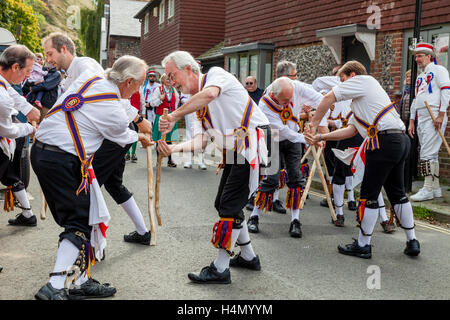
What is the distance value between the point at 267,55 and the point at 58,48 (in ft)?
37.3

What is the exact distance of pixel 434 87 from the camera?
8195 millimetres

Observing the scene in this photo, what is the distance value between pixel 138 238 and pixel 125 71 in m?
2.19

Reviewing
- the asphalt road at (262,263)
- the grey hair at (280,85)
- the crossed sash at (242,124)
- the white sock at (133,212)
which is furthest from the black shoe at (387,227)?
the white sock at (133,212)

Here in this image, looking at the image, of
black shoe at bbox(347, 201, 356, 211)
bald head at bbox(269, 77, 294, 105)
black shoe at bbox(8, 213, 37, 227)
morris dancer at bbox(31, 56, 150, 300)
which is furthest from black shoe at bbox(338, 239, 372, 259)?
black shoe at bbox(8, 213, 37, 227)

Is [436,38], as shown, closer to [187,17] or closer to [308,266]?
[308,266]

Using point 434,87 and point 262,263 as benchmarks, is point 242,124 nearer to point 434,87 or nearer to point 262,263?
point 262,263

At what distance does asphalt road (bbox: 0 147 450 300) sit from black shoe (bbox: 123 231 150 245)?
0.09 metres

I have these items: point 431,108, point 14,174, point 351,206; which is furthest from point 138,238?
point 431,108

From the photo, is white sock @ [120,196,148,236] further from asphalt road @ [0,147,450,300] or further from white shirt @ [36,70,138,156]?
white shirt @ [36,70,138,156]

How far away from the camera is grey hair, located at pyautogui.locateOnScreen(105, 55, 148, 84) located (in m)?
3.73

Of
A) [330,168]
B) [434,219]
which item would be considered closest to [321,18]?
[330,168]

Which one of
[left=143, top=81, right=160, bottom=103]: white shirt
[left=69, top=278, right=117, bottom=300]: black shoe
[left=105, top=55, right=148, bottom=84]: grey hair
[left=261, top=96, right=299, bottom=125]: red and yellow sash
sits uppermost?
[left=143, top=81, right=160, bottom=103]: white shirt

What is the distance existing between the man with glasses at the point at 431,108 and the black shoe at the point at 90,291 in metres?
5.74

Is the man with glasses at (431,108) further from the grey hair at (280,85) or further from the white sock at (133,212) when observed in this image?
the white sock at (133,212)
